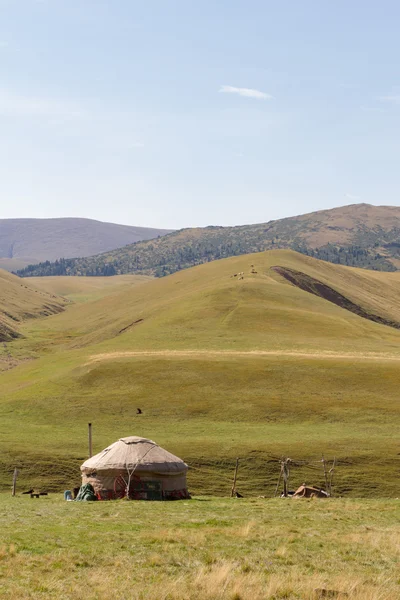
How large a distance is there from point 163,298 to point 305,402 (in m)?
91.8

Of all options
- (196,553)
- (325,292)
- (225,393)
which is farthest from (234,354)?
(196,553)

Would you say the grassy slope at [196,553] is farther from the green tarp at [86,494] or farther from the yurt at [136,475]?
the yurt at [136,475]

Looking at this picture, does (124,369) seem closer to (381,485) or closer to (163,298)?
(381,485)

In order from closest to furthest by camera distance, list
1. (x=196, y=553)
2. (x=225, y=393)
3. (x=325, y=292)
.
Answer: (x=196, y=553), (x=225, y=393), (x=325, y=292)

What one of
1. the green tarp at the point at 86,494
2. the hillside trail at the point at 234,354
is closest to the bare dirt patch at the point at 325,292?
the hillside trail at the point at 234,354

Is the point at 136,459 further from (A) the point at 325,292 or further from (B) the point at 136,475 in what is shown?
(A) the point at 325,292

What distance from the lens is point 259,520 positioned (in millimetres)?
29250

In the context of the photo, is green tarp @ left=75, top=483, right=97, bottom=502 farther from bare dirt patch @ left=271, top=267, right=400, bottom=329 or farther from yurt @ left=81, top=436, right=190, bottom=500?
bare dirt patch @ left=271, top=267, right=400, bottom=329

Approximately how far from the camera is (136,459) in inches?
1634

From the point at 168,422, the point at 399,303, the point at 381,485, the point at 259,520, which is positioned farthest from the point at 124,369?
the point at 399,303

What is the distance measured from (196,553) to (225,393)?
57.4 metres

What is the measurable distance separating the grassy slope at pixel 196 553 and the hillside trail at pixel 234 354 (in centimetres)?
6049

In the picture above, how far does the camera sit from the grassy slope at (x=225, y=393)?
5522 cm

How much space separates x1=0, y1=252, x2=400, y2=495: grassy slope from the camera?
55.2 meters
